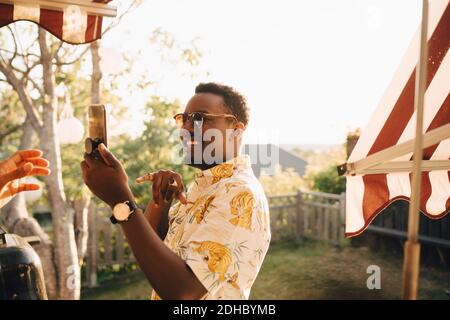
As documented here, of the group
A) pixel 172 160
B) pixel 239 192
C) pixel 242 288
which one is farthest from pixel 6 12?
pixel 172 160

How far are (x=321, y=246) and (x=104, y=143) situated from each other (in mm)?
8396

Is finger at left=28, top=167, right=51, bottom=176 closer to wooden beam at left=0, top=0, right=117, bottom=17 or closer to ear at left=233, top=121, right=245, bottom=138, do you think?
wooden beam at left=0, top=0, right=117, bottom=17

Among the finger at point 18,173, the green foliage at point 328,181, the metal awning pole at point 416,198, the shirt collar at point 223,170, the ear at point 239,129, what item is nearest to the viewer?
the metal awning pole at point 416,198

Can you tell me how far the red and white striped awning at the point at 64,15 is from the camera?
66.7 inches

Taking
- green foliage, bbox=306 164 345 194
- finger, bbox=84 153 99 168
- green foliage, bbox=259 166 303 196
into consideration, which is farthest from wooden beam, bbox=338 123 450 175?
green foliage, bbox=259 166 303 196

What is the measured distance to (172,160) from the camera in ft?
26.9

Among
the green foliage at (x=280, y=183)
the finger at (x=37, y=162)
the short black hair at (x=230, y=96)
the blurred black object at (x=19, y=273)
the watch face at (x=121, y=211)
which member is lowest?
the green foliage at (x=280, y=183)

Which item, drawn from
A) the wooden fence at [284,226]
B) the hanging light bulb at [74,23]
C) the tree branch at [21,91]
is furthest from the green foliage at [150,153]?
the hanging light bulb at [74,23]

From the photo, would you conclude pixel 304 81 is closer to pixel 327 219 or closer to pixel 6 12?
pixel 327 219

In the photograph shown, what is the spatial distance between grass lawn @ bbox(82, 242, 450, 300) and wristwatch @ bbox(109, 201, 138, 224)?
528 centimetres

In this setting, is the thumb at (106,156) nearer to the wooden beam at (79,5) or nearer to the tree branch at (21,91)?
the wooden beam at (79,5)

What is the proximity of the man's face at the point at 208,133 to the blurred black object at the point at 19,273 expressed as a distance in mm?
780

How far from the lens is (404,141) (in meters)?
1.91

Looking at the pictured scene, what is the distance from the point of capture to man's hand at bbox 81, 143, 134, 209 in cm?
133
